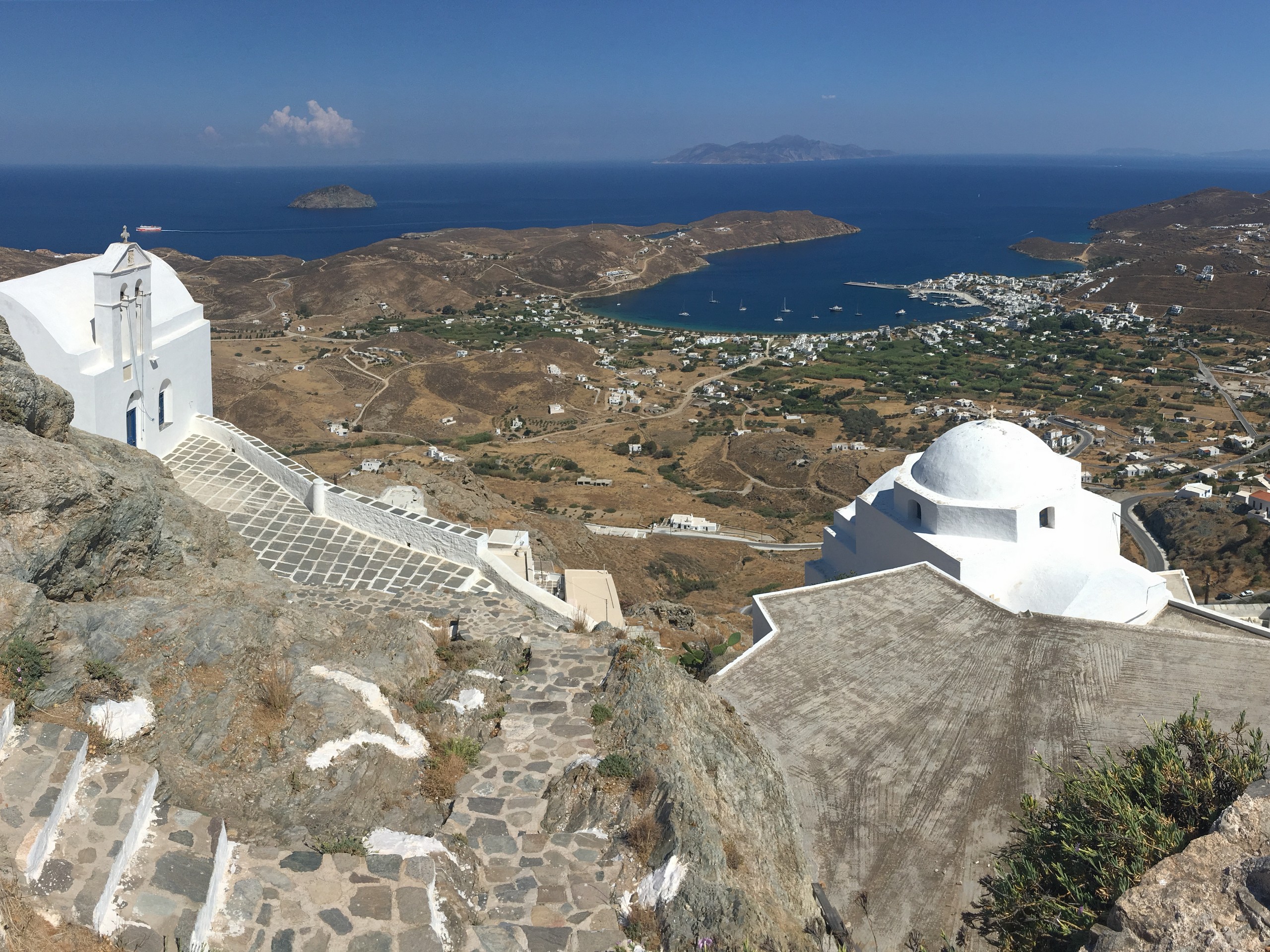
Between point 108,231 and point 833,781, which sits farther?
point 108,231

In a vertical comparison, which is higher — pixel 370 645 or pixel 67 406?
pixel 67 406

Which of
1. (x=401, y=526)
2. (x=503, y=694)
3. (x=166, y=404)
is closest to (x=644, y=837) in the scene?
(x=503, y=694)

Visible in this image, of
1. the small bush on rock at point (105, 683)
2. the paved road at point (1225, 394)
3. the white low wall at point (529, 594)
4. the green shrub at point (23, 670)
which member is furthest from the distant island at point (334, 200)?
the green shrub at point (23, 670)

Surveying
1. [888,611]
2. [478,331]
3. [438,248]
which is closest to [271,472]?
[888,611]

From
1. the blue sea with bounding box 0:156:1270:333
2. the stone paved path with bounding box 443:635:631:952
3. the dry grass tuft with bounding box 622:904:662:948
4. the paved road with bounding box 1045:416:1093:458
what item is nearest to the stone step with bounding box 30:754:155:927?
the stone paved path with bounding box 443:635:631:952

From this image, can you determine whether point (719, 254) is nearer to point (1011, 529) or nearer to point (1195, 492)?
point (1195, 492)

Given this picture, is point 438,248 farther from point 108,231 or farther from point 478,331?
point 108,231
